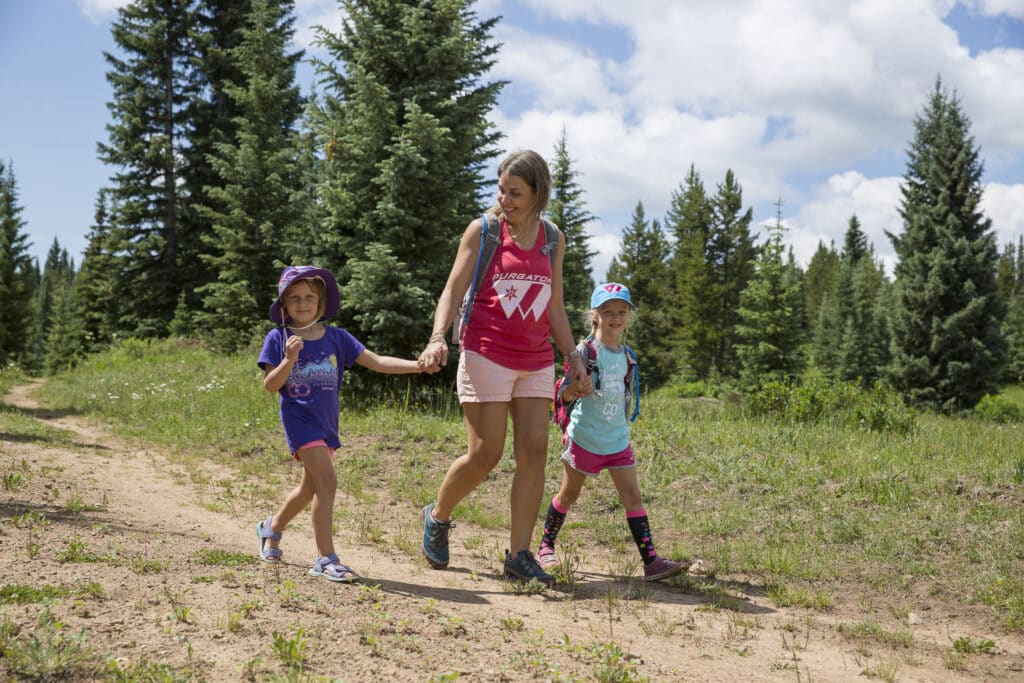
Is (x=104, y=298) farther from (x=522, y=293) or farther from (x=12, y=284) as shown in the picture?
(x=522, y=293)

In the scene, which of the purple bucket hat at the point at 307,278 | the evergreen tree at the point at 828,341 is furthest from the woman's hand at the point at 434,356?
the evergreen tree at the point at 828,341

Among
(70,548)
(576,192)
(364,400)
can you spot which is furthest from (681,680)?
(576,192)

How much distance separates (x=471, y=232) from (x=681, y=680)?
2.65 m

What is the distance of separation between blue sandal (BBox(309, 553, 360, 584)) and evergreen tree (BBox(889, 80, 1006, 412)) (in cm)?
3295

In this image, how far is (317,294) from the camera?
15.2ft

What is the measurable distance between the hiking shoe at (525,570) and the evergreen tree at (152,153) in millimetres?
27028

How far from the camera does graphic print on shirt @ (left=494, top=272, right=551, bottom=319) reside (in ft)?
14.6

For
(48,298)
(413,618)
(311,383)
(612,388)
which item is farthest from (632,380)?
(48,298)

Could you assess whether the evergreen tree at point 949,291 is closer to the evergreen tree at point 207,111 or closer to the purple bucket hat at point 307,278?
the evergreen tree at point 207,111

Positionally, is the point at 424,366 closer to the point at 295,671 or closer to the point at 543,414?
the point at 543,414

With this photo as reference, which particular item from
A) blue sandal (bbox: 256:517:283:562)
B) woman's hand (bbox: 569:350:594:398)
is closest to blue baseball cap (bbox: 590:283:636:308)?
woman's hand (bbox: 569:350:594:398)

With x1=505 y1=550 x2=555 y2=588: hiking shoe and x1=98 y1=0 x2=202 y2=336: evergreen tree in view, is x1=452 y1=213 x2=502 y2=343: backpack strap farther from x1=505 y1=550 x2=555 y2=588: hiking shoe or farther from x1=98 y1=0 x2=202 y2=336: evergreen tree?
x1=98 y1=0 x2=202 y2=336: evergreen tree

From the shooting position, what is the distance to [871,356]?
4847 centimetres

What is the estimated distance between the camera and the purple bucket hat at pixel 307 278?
175 inches
